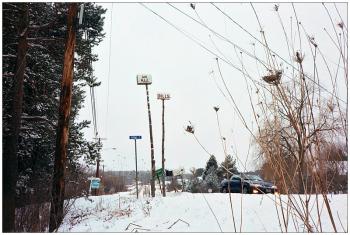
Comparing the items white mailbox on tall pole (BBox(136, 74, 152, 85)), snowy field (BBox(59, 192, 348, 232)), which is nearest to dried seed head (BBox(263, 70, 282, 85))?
snowy field (BBox(59, 192, 348, 232))

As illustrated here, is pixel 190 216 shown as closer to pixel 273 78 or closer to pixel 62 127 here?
pixel 62 127

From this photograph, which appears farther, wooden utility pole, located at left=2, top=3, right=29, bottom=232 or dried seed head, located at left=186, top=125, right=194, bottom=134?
wooden utility pole, located at left=2, top=3, right=29, bottom=232

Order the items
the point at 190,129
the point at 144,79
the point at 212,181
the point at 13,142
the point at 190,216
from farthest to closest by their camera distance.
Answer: the point at 212,181 → the point at 144,79 → the point at 190,216 → the point at 13,142 → the point at 190,129

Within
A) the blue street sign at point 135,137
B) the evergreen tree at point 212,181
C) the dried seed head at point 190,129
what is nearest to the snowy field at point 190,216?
the blue street sign at point 135,137

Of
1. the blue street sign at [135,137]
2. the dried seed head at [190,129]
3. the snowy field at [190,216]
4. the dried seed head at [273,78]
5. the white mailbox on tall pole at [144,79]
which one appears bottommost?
the snowy field at [190,216]

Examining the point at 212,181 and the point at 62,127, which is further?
the point at 212,181

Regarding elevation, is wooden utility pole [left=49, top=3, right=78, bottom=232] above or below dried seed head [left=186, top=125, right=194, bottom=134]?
above

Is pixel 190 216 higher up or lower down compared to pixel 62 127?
lower down

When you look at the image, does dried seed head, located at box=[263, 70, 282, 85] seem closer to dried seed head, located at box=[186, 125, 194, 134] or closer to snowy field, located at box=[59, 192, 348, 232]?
dried seed head, located at box=[186, 125, 194, 134]

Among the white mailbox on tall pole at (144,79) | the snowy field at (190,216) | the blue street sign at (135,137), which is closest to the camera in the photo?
the snowy field at (190,216)

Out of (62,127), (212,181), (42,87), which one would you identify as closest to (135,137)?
(42,87)

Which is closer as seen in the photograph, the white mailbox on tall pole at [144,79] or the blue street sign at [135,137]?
the blue street sign at [135,137]

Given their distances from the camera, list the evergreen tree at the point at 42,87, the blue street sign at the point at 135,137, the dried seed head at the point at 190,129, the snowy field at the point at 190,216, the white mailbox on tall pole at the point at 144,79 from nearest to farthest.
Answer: the dried seed head at the point at 190,129, the snowy field at the point at 190,216, the evergreen tree at the point at 42,87, the blue street sign at the point at 135,137, the white mailbox on tall pole at the point at 144,79

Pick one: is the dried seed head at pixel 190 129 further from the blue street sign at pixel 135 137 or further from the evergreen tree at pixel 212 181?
the evergreen tree at pixel 212 181
